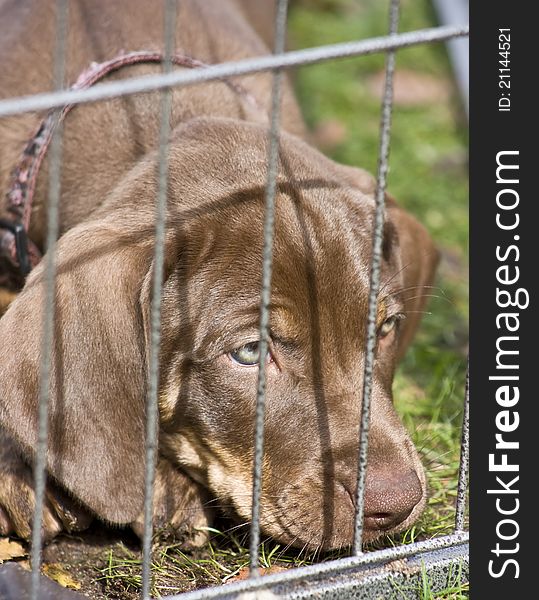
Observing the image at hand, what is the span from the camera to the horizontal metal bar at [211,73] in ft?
8.06

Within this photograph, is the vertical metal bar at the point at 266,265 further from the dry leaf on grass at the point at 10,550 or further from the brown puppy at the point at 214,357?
the dry leaf on grass at the point at 10,550

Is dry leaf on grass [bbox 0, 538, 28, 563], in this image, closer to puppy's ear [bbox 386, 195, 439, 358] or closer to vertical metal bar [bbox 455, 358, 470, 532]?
vertical metal bar [bbox 455, 358, 470, 532]

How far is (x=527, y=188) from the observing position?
3373 mm

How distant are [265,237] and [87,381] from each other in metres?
0.90

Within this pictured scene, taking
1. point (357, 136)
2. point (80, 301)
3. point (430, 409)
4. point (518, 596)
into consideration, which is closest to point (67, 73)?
point (80, 301)

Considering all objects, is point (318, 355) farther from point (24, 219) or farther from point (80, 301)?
point (24, 219)

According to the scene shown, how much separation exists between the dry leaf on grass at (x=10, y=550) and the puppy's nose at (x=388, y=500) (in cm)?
124

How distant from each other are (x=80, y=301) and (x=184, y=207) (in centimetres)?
53

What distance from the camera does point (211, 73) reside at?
2.64 m

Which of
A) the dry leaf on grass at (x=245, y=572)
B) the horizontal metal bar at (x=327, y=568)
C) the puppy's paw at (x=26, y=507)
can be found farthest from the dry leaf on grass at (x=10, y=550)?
the horizontal metal bar at (x=327, y=568)

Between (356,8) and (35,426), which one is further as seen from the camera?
(356,8)

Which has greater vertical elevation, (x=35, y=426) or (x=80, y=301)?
(x=80, y=301)

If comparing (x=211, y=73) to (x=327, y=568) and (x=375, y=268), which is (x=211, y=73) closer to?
(x=375, y=268)

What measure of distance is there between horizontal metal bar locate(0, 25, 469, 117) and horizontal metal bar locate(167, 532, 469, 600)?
131 centimetres
